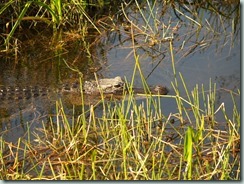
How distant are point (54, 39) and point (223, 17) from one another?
5.45ft

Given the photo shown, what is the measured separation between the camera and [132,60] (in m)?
5.24

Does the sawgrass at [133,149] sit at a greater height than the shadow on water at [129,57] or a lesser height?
lesser

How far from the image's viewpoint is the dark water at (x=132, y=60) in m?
4.65

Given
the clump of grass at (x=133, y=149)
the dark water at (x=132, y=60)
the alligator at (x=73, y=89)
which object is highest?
the dark water at (x=132, y=60)

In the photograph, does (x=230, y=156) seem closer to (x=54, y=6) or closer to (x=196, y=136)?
(x=196, y=136)

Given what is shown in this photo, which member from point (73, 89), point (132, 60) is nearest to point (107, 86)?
point (73, 89)

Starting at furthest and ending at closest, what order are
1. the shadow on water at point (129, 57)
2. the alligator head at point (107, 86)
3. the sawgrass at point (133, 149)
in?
the alligator head at point (107, 86) < the shadow on water at point (129, 57) < the sawgrass at point (133, 149)

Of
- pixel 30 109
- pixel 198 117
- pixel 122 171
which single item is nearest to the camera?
pixel 122 171

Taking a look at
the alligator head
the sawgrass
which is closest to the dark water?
the alligator head

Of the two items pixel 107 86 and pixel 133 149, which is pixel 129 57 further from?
pixel 133 149

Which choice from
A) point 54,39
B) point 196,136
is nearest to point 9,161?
point 196,136

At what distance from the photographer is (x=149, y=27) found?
5.64 metres

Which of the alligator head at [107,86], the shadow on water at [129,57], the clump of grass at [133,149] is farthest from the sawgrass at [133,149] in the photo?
the alligator head at [107,86]

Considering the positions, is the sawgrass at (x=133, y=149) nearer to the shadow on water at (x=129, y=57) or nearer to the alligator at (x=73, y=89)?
the shadow on water at (x=129, y=57)
